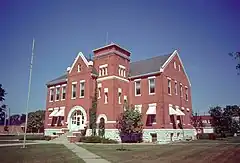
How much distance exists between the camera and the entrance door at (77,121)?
1511 inches

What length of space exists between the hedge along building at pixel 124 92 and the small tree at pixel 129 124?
3.69 ft

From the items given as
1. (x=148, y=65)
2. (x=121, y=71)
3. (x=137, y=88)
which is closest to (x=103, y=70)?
(x=121, y=71)

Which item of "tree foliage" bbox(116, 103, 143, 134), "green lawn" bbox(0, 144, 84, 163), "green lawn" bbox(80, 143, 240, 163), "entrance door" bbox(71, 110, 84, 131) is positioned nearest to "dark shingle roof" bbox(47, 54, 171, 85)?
"entrance door" bbox(71, 110, 84, 131)

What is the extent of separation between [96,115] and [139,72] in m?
10.5

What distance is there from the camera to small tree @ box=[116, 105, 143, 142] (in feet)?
106

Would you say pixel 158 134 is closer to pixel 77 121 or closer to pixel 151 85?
pixel 151 85

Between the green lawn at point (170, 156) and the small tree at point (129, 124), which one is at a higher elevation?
the small tree at point (129, 124)

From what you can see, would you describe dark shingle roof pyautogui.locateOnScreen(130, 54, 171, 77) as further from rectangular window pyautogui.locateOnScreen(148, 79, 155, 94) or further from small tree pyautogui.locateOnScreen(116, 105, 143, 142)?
small tree pyautogui.locateOnScreen(116, 105, 143, 142)

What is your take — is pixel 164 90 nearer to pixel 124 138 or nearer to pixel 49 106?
pixel 124 138

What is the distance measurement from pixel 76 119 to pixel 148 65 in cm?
1603

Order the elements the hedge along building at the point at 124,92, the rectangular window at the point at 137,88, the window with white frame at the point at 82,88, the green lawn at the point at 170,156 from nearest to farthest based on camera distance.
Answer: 1. the green lawn at the point at 170,156
2. the hedge along building at the point at 124,92
3. the rectangular window at the point at 137,88
4. the window with white frame at the point at 82,88

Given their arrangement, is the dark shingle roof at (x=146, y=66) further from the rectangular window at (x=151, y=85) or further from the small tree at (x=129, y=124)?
the small tree at (x=129, y=124)

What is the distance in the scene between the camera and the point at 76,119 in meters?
39.2

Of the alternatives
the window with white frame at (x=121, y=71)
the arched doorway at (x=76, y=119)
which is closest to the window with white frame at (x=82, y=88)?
the arched doorway at (x=76, y=119)
